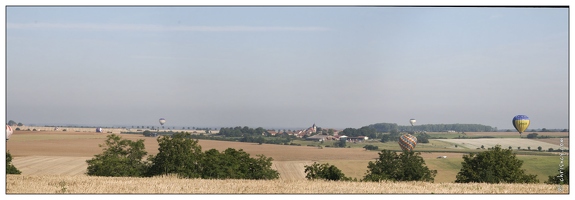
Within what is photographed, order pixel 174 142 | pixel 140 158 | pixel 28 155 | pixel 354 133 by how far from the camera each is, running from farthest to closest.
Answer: pixel 354 133
pixel 28 155
pixel 140 158
pixel 174 142

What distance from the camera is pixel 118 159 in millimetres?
46719

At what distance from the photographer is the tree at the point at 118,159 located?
41.4m

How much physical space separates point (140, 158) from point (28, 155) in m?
20.3

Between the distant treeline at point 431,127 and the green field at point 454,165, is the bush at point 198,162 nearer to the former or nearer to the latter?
the green field at point 454,165

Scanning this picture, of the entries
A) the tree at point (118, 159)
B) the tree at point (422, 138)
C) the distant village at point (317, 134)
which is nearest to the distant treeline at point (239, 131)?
the distant village at point (317, 134)

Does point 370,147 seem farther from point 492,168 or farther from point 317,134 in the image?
point 492,168

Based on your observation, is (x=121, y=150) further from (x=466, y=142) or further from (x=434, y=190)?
(x=466, y=142)

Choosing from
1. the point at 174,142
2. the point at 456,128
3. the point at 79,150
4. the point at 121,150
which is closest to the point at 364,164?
the point at 121,150

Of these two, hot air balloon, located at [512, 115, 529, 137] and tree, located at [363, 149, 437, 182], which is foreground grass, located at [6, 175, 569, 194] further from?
hot air balloon, located at [512, 115, 529, 137]

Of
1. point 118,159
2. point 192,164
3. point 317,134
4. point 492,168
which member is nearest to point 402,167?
point 492,168

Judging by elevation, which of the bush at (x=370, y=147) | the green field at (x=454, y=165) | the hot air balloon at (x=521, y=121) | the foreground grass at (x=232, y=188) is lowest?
the green field at (x=454, y=165)

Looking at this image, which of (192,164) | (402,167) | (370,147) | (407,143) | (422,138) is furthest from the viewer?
(422,138)

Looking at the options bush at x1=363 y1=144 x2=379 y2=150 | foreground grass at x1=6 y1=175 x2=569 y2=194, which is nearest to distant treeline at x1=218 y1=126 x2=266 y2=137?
bush at x1=363 y1=144 x2=379 y2=150

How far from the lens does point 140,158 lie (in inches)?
1957
